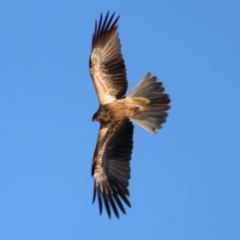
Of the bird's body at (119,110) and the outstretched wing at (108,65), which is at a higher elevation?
the outstretched wing at (108,65)

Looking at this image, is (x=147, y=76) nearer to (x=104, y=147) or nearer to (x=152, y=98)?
(x=152, y=98)

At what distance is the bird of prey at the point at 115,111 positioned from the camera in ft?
49.6

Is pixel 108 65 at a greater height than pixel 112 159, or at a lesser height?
greater

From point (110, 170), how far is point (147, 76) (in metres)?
1.62

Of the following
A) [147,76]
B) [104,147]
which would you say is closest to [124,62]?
[147,76]

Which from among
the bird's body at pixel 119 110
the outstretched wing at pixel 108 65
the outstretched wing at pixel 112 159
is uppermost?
the outstretched wing at pixel 108 65

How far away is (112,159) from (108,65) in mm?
1508

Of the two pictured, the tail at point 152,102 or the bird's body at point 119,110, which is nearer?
the bird's body at point 119,110

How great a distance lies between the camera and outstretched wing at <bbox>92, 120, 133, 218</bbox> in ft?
49.7

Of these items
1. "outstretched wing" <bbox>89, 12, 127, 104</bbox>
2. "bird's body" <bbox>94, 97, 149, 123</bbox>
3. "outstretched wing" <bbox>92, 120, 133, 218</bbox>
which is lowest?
"outstretched wing" <bbox>92, 120, 133, 218</bbox>

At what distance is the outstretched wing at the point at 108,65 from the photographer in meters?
15.3

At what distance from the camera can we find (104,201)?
15094 mm

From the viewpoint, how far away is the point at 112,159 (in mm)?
15305

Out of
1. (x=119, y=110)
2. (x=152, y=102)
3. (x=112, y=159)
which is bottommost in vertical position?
(x=112, y=159)
